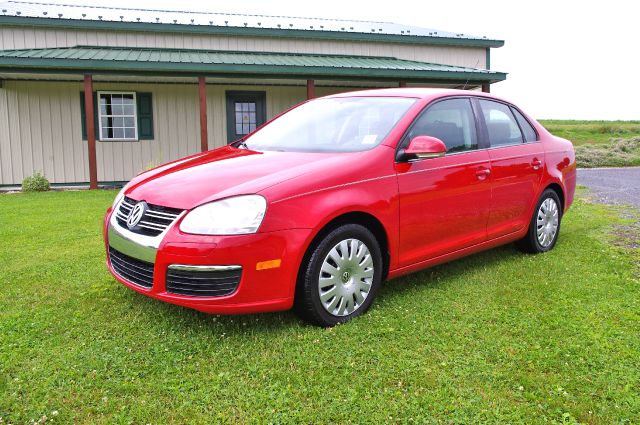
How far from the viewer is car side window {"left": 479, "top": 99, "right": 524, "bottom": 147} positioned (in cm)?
472

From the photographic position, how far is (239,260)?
9.98 ft

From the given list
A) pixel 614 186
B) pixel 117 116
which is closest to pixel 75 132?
pixel 117 116

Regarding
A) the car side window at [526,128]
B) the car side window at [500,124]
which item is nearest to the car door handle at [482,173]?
the car side window at [500,124]

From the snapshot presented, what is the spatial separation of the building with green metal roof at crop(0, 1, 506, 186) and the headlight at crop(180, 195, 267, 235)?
32.5 feet

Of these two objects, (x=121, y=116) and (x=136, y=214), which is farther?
(x=121, y=116)

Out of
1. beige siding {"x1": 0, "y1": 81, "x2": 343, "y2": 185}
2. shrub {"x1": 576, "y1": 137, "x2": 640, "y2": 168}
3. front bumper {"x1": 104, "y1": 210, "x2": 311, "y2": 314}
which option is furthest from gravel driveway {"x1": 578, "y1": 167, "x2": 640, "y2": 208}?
beige siding {"x1": 0, "y1": 81, "x2": 343, "y2": 185}

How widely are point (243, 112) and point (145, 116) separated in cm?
267

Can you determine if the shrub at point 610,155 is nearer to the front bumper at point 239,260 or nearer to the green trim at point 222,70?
the green trim at point 222,70

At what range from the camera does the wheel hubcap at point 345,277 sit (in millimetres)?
3402

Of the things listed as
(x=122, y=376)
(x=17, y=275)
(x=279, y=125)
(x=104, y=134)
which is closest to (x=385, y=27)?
(x=104, y=134)

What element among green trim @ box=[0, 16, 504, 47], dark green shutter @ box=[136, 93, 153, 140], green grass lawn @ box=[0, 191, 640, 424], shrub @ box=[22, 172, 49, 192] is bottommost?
green grass lawn @ box=[0, 191, 640, 424]

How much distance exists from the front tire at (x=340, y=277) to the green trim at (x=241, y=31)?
12.6 meters

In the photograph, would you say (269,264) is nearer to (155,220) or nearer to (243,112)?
(155,220)

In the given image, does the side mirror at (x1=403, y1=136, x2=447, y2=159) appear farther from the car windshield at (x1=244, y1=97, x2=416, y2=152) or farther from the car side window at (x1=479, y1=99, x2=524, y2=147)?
the car side window at (x1=479, y1=99, x2=524, y2=147)
